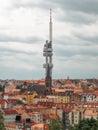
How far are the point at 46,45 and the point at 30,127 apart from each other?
5150cm

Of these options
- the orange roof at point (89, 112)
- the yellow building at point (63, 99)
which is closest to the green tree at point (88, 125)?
the orange roof at point (89, 112)

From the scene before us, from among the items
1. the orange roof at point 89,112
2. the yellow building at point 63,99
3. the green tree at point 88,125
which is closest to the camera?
the green tree at point 88,125

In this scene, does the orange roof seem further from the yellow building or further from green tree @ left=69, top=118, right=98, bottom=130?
the yellow building

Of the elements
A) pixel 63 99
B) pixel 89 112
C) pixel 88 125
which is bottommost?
pixel 88 125

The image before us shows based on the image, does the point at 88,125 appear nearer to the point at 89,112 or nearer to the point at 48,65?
the point at 89,112

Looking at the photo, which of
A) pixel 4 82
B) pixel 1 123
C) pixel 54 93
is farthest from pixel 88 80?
pixel 1 123

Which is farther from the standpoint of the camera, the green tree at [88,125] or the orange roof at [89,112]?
the orange roof at [89,112]

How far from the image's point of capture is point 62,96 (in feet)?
387

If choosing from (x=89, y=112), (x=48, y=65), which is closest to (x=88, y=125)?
(x=89, y=112)

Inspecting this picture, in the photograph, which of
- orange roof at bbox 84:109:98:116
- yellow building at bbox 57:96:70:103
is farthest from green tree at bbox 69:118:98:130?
yellow building at bbox 57:96:70:103

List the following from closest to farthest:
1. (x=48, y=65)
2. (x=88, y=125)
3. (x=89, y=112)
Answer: (x=88, y=125)
(x=89, y=112)
(x=48, y=65)

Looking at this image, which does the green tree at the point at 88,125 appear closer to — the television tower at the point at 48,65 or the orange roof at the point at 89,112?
the orange roof at the point at 89,112

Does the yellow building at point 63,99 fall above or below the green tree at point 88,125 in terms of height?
above

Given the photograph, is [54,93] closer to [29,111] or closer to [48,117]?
[29,111]
